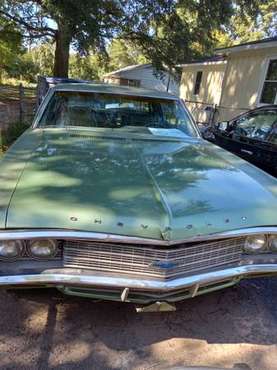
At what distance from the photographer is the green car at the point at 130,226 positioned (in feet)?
7.34

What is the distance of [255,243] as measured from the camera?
8.65 feet

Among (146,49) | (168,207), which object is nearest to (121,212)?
(168,207)

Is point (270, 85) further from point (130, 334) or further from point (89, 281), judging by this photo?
point (89, 281)

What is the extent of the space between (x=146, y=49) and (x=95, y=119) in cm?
1457

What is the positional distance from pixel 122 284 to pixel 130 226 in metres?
0.34

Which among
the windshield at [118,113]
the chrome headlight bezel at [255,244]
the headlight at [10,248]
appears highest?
the windshield at [118,113]

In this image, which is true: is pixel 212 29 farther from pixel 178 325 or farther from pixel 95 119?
pixel 178 325

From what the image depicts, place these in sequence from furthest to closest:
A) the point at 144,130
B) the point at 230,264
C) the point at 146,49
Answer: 1. the point at 146,49
2. the point at 144,130
3. the point at 230,264

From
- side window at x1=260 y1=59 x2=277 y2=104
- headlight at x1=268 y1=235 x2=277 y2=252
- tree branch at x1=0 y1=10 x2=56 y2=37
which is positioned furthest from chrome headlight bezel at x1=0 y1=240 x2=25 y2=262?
tree branch at x1=0 y1=10 x2=56 y2=37

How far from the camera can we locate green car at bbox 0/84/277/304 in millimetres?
2236

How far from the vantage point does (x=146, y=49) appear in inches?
698

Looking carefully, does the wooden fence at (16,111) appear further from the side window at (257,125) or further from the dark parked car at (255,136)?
the side window at (257,125)

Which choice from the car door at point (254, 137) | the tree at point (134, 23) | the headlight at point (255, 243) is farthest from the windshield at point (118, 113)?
the tree at point (134, 23)

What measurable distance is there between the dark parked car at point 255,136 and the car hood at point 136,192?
2002 millimetres
